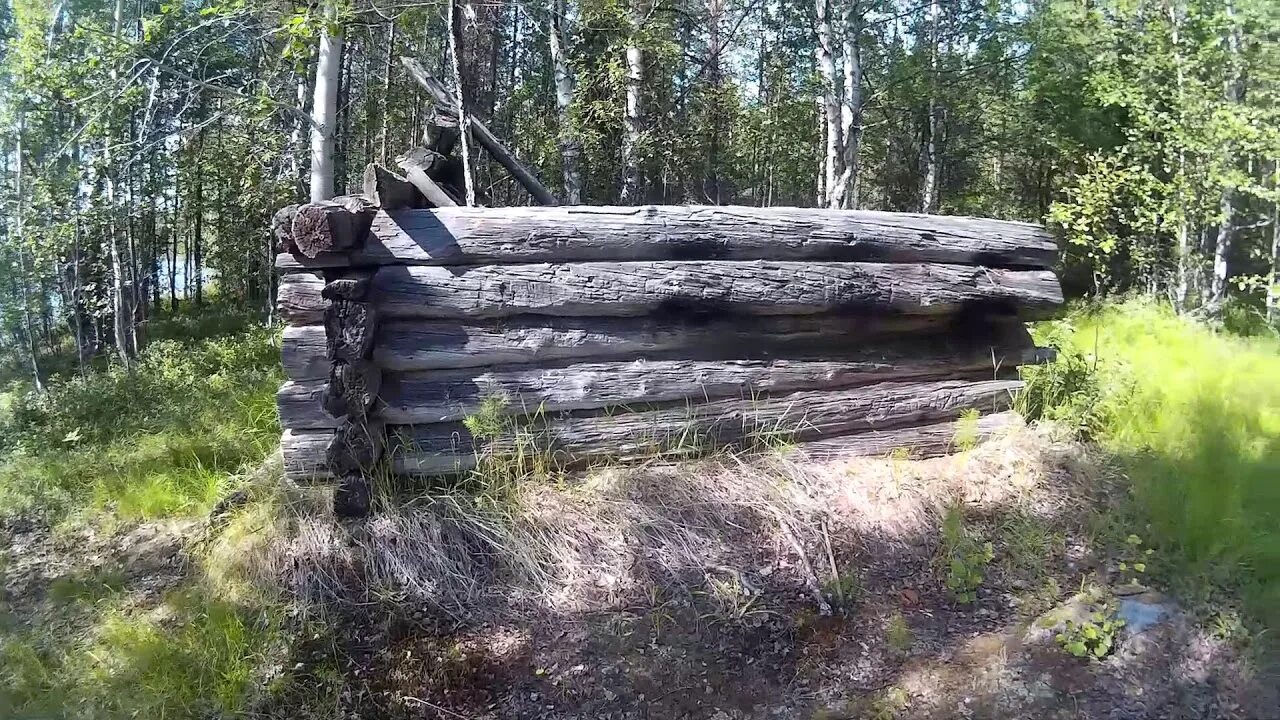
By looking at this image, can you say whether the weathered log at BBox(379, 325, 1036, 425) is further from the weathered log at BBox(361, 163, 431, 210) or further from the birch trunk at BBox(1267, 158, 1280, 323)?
the birch trunk at BBox(1267, 158, 1280, 323)

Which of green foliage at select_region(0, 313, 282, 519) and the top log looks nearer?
the top log

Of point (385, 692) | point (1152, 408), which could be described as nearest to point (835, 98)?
point (1152, 408)

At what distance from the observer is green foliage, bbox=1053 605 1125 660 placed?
9.21 ft

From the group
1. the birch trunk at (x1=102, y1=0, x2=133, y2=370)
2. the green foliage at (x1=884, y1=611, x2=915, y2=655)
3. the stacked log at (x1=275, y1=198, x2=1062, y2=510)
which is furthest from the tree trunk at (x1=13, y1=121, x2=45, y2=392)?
the green foliage at (x1=884, y1=611, x2=915, y2=655)

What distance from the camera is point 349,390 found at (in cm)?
366

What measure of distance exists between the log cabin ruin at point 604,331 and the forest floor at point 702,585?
252 millimetres

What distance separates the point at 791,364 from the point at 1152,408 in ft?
→ 7.17

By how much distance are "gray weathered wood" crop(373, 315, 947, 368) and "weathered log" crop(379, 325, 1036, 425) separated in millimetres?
62

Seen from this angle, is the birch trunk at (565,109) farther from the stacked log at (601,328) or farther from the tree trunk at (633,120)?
the stacked log at (601,328)

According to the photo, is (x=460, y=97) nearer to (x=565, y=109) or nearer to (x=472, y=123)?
(x=472, y=123)

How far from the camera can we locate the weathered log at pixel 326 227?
3617 mm

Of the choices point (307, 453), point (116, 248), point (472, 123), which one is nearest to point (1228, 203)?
point (472, 123)

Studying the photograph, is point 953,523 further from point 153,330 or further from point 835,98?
point 153,330

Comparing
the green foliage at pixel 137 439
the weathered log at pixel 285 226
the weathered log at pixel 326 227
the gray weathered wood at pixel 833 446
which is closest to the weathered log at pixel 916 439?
the gray weathered wood at pixel 833 446
